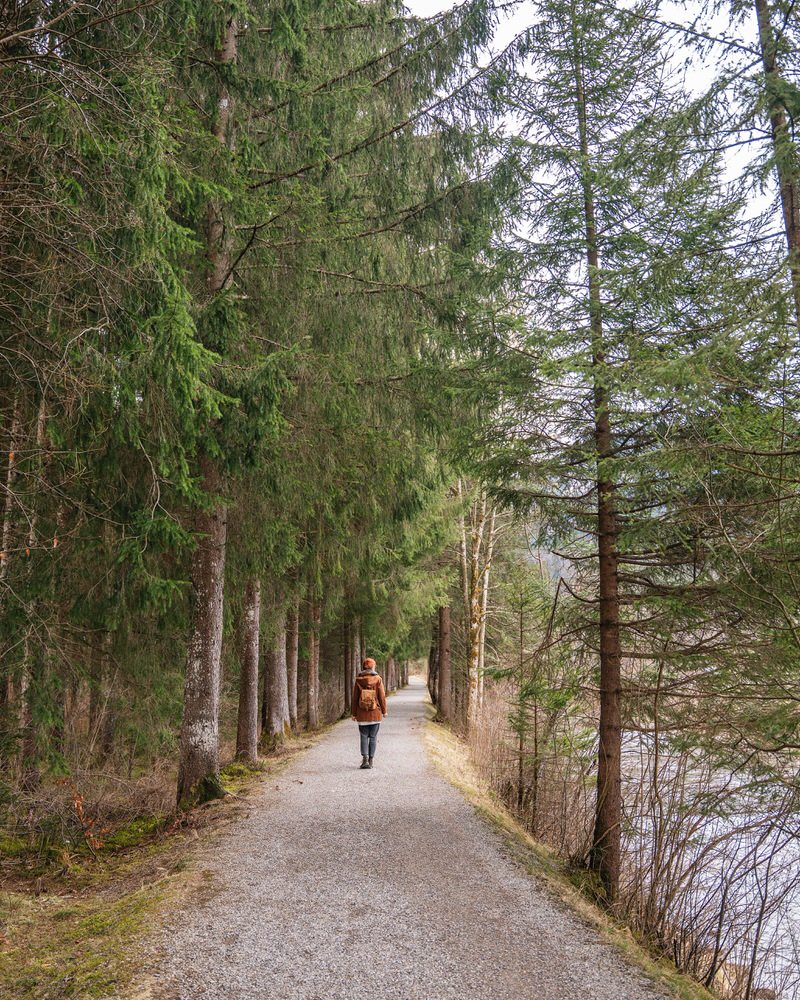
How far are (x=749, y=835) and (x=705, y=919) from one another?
75 cm

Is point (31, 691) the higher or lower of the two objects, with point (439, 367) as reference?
lower

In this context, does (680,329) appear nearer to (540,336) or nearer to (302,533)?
(540,336)

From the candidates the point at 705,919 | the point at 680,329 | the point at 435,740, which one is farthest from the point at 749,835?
the point at 435,740

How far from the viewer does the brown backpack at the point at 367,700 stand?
391 inches

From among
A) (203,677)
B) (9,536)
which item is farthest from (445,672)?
(9,536)

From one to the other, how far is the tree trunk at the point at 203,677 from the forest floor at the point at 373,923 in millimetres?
741

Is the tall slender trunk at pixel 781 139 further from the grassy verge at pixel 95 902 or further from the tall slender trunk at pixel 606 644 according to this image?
the grassy verge at pixel 95 902

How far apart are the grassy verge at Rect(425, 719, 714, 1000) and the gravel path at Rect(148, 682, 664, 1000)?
0.16 metres

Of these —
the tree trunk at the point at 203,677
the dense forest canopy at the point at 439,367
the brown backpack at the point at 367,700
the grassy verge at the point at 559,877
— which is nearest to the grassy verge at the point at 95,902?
the tree trunk at the point at 203,677

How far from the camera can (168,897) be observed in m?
4.62

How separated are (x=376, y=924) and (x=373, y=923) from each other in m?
0.02

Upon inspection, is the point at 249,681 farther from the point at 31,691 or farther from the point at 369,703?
the point at 31,691

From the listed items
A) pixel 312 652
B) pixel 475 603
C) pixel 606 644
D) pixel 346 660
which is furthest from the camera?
pixel 346 660

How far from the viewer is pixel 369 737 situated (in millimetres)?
10273
